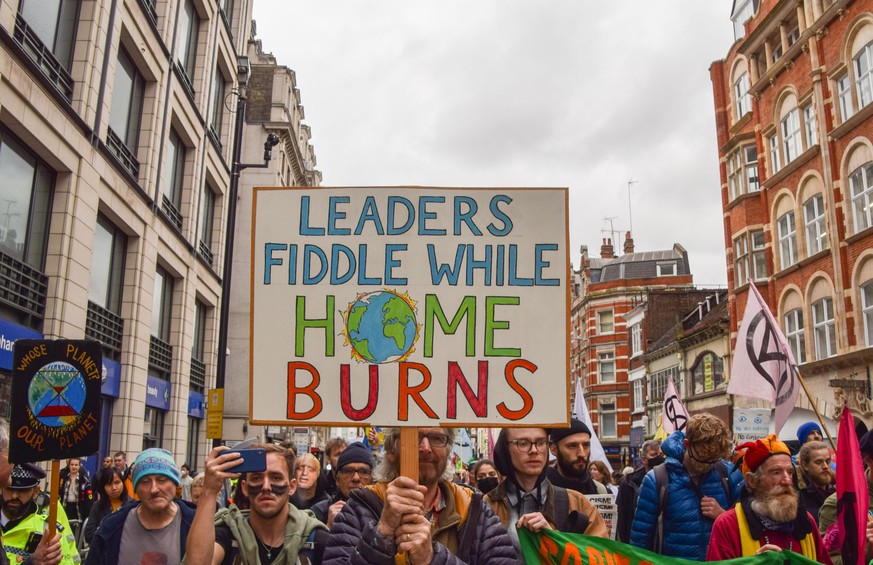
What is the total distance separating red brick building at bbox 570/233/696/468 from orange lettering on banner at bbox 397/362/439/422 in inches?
2140

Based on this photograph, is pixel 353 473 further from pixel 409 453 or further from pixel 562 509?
pixel 409 453

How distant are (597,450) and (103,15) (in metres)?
12.0

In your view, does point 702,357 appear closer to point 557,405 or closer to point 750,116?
point 750,116

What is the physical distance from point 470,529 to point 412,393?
24.6 inches

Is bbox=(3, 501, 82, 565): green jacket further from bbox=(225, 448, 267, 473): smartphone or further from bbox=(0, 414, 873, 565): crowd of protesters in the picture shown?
bbox=(225, 448, 267, 473): smartphone

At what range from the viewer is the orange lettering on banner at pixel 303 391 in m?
3.36

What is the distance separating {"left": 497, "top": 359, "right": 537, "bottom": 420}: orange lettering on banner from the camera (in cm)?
337

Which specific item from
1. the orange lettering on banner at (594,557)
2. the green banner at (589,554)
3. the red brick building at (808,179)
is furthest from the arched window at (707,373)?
the orange lettering on banner at (594,557)

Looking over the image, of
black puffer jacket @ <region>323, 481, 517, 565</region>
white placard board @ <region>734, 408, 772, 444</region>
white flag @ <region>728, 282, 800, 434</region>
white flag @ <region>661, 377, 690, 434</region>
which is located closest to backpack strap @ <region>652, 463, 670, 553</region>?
black puffer jacket @ <region>323, 481, 517, 565</region>

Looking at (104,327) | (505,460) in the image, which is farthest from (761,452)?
(104,327)

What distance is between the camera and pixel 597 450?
433 inches

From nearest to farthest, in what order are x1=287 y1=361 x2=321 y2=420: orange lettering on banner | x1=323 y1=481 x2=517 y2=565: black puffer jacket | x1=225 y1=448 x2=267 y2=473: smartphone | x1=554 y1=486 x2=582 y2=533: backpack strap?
1. x1=323 y1=481 x2=517 y2=565: black puffer jacket
2. x1=287 y1=361 x2=321 y2=420: orange lettering on banner
3. x1=225 y1=448 x2=267 y2=473: smartphone
4. x1=554 y1=486 x2=582 y2=533: backpack strap

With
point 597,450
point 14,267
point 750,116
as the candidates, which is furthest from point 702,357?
point 14,267

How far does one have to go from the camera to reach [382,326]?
342 centimetres
